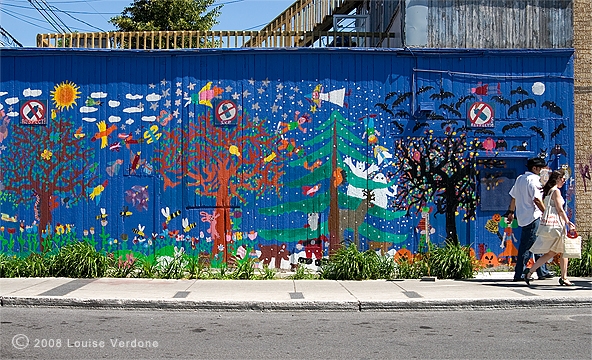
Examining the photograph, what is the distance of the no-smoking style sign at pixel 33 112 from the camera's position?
13.0 metres

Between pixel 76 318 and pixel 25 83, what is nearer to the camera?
pixel 76 318

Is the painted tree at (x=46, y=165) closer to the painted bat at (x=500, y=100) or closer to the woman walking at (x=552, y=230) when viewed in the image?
the painted bat at (x=500, y=100)

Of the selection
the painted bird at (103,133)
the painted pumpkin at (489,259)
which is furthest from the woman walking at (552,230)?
the painted bird at (103,133)

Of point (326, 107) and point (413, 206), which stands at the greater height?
point (326, 107)

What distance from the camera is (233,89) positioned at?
12930 millimetres

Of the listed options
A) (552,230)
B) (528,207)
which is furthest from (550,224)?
(528,207)

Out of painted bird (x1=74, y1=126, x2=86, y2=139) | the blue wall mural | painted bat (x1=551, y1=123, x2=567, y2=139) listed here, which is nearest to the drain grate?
the blue wall mural

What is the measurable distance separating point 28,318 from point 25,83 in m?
5.66

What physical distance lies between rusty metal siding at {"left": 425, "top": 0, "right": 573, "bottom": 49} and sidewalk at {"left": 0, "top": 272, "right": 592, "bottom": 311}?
13.7ft

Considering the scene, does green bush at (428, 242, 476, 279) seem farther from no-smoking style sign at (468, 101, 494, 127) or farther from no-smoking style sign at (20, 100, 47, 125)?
no-smoking style sign at (20, 100, 47, 125)

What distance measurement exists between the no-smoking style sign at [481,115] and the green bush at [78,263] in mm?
6462

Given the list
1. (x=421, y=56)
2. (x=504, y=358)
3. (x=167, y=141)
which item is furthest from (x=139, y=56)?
(x=504, y=358)

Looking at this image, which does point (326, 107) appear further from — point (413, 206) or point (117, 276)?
point (117, 276)

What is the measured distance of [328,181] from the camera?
12.9m
